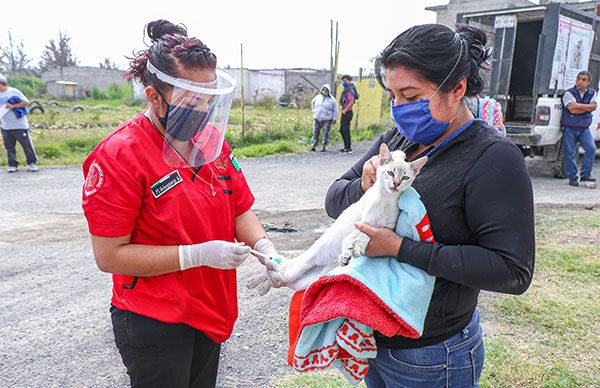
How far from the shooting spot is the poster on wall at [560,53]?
8703 mm

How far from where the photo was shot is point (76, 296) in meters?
4.49

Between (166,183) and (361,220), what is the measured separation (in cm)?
81

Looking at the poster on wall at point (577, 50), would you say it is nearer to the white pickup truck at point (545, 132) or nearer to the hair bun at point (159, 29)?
the white pickup truck at point (545, 132)

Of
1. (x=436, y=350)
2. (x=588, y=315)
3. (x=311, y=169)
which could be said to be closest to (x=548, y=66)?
(x=311, y=169)

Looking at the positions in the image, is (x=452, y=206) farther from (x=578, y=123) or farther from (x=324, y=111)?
(x=324, y=111)

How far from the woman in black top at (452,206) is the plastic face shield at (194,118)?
727mm

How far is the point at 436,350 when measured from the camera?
1679mm

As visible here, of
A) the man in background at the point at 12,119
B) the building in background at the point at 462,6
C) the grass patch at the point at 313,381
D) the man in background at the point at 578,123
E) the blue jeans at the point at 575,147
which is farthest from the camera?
the building in background at the point at 462,6

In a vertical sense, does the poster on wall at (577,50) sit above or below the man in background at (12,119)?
above

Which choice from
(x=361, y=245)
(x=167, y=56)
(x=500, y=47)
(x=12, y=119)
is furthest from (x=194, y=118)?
(x=12, y=119)

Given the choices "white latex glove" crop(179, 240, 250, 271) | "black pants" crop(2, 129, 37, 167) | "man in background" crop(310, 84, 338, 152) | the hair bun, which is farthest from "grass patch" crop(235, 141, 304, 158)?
"white latex glove" crop(179, 240, 250, 271)

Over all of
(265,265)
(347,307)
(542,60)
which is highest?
(542,60)

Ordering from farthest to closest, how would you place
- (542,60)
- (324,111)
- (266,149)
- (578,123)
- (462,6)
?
(462,6), (324,111), (266,149), (542,60), (578,123)

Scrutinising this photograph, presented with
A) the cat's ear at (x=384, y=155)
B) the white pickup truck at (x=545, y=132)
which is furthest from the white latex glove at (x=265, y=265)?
the white pickup truck at (x=545, y=132)
